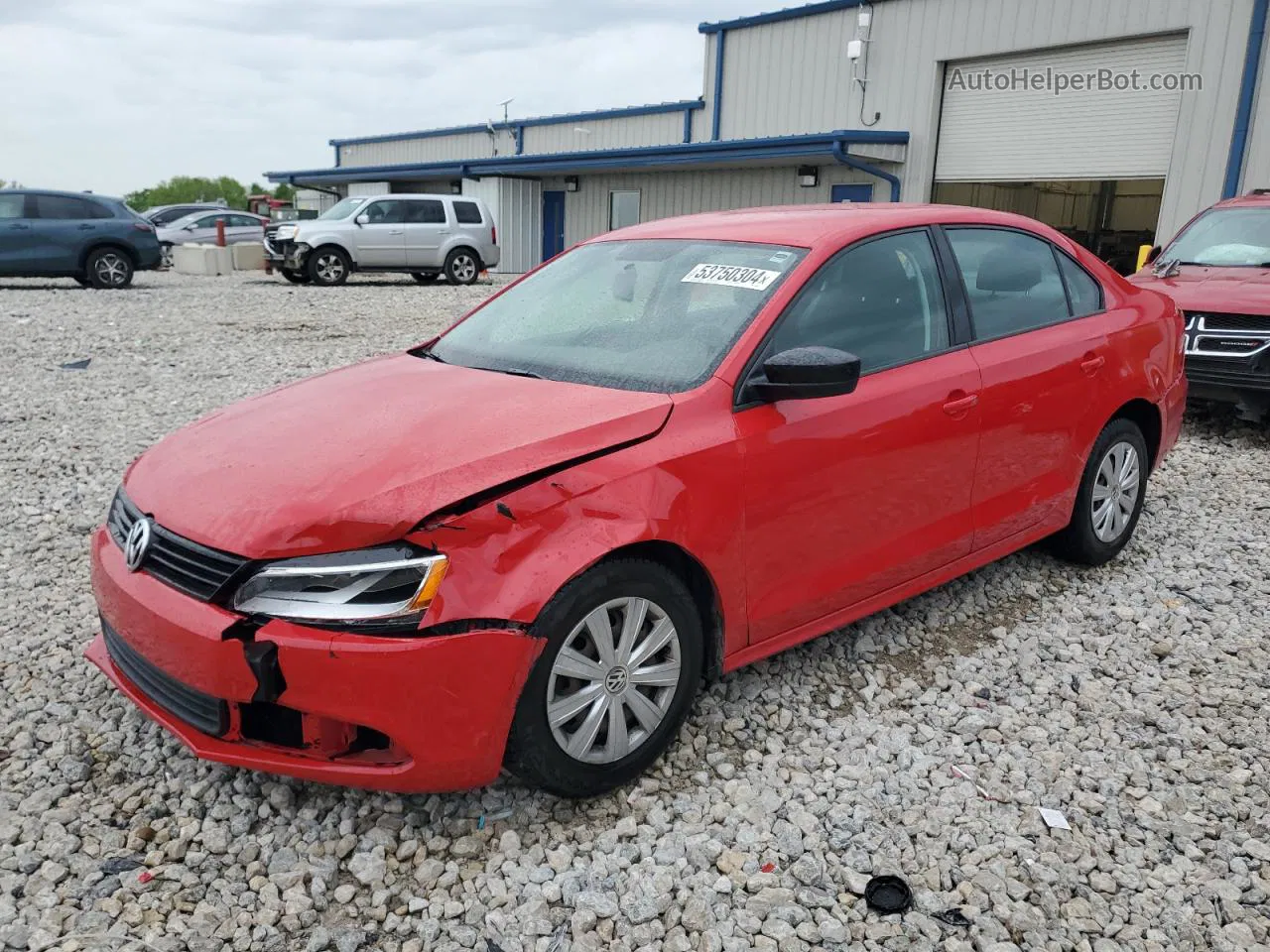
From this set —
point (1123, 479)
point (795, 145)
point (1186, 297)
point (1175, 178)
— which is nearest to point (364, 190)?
point (795, 145)

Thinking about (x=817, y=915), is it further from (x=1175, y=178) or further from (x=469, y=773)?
(x=1175, y=178)

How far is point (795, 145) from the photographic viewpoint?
1853 cm

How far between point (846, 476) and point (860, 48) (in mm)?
17824

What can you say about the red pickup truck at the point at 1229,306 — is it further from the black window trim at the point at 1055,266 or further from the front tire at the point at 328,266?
the front tire at the point at 328,266

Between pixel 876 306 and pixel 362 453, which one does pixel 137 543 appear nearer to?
pixel 362 453

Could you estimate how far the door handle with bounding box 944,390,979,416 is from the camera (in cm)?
364

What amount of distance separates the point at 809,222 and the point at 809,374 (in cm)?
94

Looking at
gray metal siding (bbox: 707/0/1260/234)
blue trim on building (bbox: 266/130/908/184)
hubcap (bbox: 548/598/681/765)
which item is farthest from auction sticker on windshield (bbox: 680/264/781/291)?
blue trim on building (bbox: 266/130/908/184)

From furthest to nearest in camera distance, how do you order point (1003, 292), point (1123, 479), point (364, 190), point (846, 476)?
point (364, 190) < point (1123, 479) < point (1003, 292) < point (846, 476)

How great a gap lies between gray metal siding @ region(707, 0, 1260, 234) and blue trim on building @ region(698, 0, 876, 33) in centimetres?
13

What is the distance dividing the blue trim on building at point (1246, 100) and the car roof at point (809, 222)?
12222mm

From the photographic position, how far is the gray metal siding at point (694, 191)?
20.7 m

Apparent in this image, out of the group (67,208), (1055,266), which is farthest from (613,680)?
(67,208)

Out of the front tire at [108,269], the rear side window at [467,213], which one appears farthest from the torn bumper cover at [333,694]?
the rear side window at [467,213]
